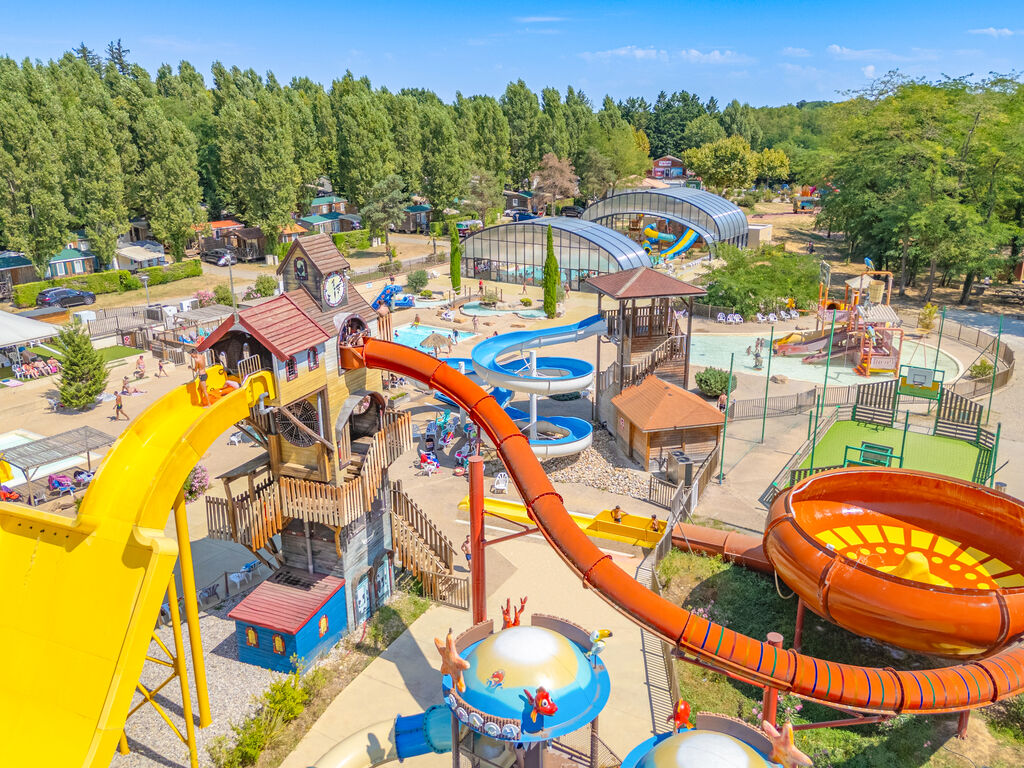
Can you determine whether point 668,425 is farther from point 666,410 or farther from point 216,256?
point 216,256

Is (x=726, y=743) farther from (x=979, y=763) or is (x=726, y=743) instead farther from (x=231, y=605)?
(x=231, y=605)

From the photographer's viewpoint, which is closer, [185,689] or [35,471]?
[185,689]

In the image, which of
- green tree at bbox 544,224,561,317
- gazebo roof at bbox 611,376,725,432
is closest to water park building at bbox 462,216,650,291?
green tree at bbox 544,224,561,317

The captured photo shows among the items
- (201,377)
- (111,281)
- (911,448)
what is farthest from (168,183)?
(911,448)

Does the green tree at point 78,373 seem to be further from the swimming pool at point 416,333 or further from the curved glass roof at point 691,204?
the curved glass roof at point 691,204

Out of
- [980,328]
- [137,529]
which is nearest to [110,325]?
[137,529]

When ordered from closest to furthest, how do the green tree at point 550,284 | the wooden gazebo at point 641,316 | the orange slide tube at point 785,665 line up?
the orange slide tube at point 785,665
the wooden gazebo at point 641,316
the green tree at point 550,284

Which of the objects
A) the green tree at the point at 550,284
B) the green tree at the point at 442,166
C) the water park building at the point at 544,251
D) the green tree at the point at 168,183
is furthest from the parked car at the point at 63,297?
the green tree at the point at 442,166
